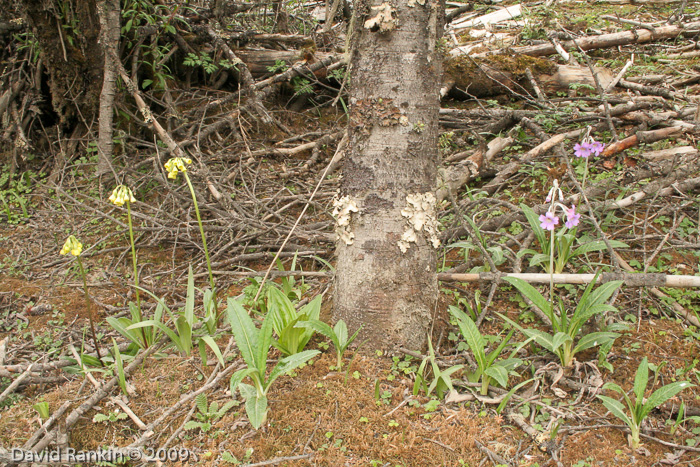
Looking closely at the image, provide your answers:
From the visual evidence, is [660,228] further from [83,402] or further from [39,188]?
[39,188]

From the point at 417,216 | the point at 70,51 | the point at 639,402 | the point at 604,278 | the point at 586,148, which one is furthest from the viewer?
the point at 70,51

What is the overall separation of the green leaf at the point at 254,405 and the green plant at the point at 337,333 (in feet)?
1.11

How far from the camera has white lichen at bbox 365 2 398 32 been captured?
1.83 meters

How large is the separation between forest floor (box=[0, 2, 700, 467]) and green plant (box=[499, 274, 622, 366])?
85 mm

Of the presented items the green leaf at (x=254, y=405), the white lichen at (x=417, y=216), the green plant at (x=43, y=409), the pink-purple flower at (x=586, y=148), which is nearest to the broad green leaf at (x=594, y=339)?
the white lichen at (x=417, y=216)

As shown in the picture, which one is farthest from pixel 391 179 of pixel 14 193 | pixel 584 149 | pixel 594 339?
pixel 14 193

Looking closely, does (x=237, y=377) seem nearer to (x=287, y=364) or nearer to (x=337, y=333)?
(x=287, y=364)

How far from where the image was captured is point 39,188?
4.25 meters

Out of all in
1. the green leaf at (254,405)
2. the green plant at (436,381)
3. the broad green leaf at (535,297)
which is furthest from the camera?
the broad green leaf at (535,297)

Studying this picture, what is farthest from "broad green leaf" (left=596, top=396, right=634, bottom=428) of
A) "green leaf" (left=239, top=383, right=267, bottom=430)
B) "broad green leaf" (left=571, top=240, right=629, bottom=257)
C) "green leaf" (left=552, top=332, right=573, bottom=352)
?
"green leaf" (left=239, top=383, right=267, bottom=430)

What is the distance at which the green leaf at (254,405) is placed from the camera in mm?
1607

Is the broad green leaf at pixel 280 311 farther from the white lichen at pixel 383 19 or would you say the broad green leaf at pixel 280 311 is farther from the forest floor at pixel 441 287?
the white lichen at pixel 383 19

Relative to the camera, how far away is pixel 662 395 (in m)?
1.66

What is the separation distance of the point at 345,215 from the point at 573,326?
109 centimetres
